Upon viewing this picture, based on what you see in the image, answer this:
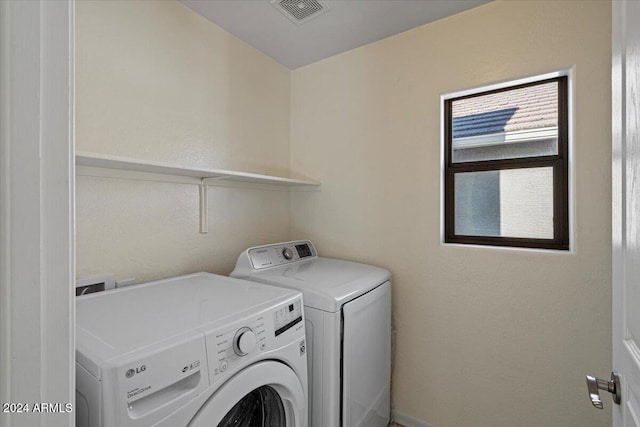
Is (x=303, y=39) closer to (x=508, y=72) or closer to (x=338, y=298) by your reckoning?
(x=508, y=72)

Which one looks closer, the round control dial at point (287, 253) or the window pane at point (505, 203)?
the window pane at point (505, 203)

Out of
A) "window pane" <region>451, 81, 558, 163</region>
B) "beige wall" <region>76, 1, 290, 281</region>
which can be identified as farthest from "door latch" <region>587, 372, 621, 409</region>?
"beige wall" <region>76, 1, 290, 281</region>

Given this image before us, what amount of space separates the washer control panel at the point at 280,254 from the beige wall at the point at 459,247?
0.55 ft

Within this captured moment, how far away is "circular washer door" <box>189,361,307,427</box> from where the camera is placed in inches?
33.9

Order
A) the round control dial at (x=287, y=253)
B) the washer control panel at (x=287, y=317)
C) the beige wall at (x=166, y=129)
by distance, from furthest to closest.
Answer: the round control dial at (x=287, y=253) < the beige wall at (x=166, y=129) < the washer control panel at (x=287, y=317)

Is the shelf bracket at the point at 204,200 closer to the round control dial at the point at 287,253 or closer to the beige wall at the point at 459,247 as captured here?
the round control dial at the point at 287,253

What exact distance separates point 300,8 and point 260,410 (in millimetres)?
2031

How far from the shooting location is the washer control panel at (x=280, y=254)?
171cm

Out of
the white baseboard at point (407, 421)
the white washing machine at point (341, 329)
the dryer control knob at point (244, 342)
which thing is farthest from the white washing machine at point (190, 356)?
the white baseboard at point (407, 421)

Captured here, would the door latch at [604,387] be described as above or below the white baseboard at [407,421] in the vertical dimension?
above


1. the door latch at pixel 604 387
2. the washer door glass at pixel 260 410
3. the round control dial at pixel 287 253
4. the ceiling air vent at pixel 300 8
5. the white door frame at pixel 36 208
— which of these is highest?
the ceiling air vent at pixel 300 8

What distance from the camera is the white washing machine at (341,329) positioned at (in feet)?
4.18

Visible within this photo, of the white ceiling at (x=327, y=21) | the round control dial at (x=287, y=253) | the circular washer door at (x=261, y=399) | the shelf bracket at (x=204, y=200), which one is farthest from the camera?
the round control dial at (x=287, y=253)

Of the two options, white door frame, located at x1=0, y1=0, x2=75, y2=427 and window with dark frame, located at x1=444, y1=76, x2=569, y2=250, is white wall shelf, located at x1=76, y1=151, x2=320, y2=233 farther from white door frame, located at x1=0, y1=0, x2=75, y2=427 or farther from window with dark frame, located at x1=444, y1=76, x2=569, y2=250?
window with dark frame, located at x1=444, y1=76, x2=569, y2=250
